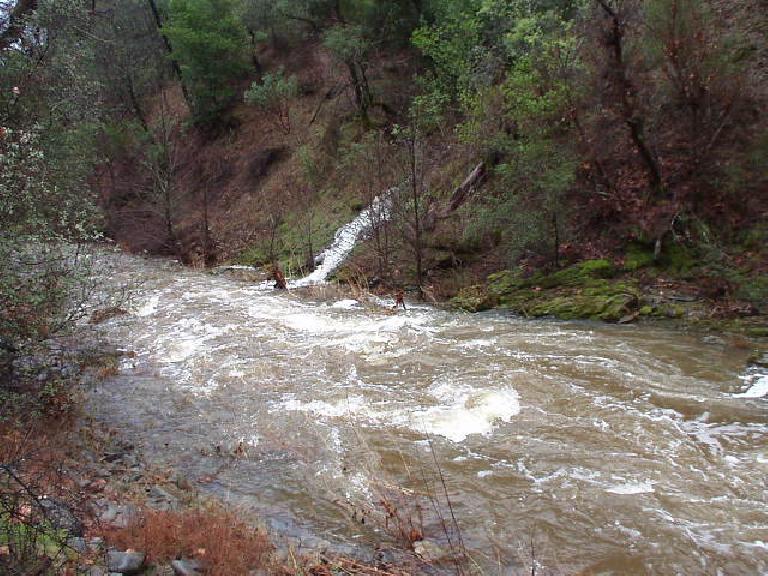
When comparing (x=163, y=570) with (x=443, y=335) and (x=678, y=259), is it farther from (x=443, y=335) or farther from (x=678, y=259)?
(x=678, y=259)

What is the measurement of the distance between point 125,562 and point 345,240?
1575cm

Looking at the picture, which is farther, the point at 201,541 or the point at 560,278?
the point at 560,278

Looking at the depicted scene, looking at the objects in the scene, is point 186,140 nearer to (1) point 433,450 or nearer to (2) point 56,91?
(2) point 56,91

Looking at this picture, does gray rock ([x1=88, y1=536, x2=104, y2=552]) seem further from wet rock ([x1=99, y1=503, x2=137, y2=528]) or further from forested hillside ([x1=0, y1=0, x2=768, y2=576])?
wet rock ([x1=99, y1=503, x2=137, y2=528])

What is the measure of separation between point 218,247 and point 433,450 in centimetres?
2039

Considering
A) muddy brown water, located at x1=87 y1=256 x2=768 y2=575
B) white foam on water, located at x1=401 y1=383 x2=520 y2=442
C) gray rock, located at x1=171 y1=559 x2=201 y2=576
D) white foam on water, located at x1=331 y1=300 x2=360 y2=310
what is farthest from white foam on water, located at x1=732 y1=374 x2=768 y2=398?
white foam on water, located at x1=331 y1=300 x2=360 y2=310

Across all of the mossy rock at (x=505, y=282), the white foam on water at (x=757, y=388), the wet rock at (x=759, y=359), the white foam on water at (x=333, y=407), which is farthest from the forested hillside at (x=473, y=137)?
the white foam on water at (x=333, y=407)

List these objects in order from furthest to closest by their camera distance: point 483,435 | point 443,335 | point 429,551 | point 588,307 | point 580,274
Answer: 1. point 580,274
2. point 588,307
3. point 443,335
4. point 483,435
5. point 429,551

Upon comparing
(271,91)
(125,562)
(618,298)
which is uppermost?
(271,91)

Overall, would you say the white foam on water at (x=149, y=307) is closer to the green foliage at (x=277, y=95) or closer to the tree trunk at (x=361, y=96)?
the tree trunk at (x=361, y=96)

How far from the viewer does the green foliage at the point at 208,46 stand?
28.2m

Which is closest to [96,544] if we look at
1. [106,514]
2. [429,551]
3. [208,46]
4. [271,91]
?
[106,514]

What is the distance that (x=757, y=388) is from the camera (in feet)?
25.6

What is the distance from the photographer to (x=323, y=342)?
37.0ft
